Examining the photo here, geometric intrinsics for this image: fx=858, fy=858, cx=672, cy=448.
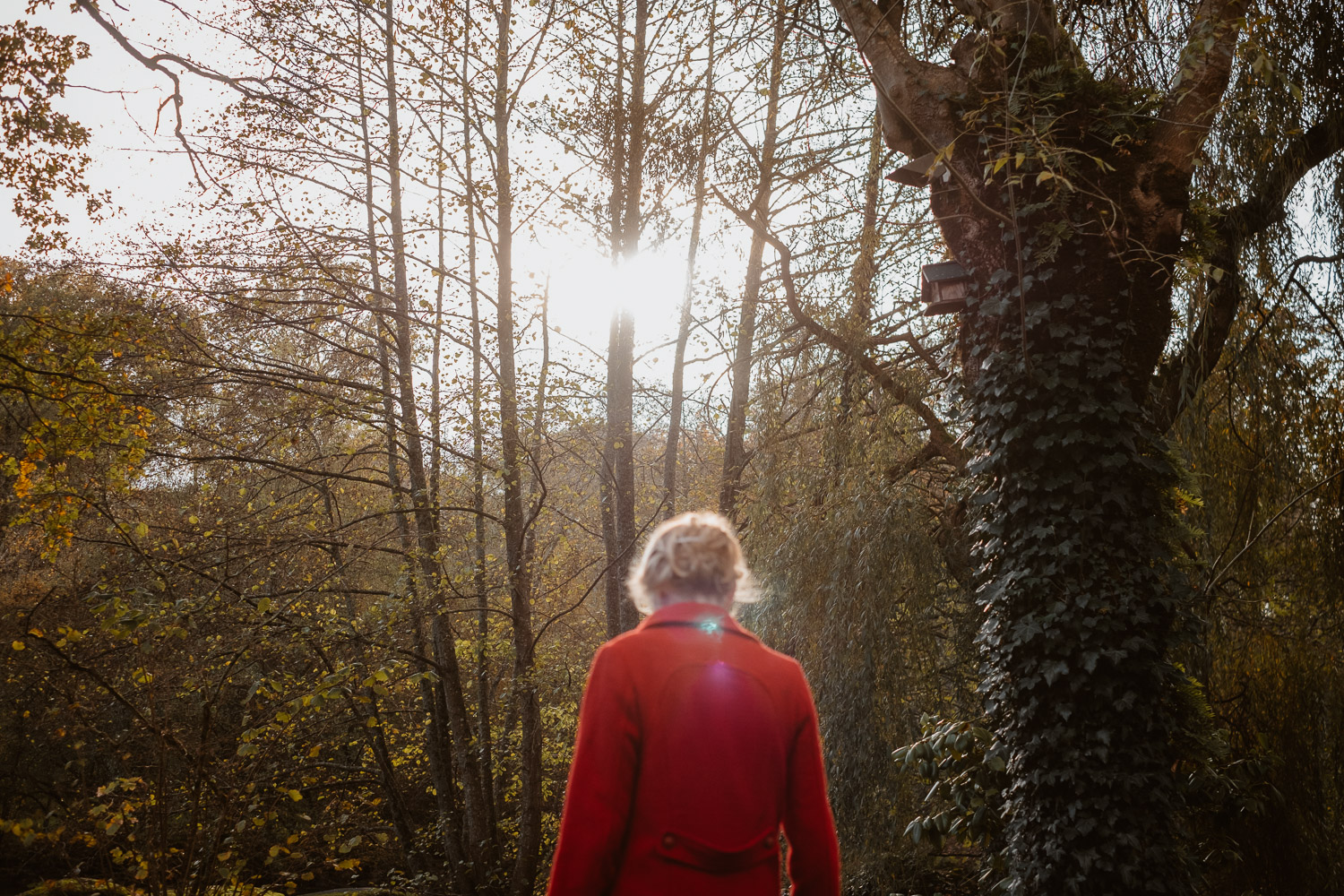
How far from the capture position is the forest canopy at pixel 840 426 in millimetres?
3887

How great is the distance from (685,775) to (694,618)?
0.99 ft

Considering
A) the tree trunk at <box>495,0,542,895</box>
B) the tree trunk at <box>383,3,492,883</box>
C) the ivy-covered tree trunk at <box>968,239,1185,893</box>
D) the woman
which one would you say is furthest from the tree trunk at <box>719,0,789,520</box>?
the woman

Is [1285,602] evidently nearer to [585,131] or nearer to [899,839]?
[899,839]

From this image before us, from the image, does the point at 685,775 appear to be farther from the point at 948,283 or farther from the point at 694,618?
the point at 948,283

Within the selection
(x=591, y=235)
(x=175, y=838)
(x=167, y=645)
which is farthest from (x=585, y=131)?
(x=175, y=838)

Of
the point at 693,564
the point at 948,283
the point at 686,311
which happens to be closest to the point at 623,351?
the point at 686,311

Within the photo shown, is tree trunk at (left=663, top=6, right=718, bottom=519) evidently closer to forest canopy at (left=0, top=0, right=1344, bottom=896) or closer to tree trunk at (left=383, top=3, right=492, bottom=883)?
forest canopy at (left=0, top=0, right=1344, bottom=896)

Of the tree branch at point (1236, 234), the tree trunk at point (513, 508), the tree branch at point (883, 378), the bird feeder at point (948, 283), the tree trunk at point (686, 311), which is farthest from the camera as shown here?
the tree trunk at point (513, 508)

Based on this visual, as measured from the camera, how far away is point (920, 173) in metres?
4.55

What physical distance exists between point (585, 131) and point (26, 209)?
4922mm

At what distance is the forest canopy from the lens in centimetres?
389

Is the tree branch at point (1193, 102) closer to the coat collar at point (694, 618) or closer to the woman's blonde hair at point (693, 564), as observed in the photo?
the woman's blonde hair at point (693, 564)

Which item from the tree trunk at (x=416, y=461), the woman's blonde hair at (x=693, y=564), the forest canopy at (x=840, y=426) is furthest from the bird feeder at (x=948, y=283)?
the tree trunk at (x=416, y=461)

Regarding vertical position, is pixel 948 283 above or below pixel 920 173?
below
